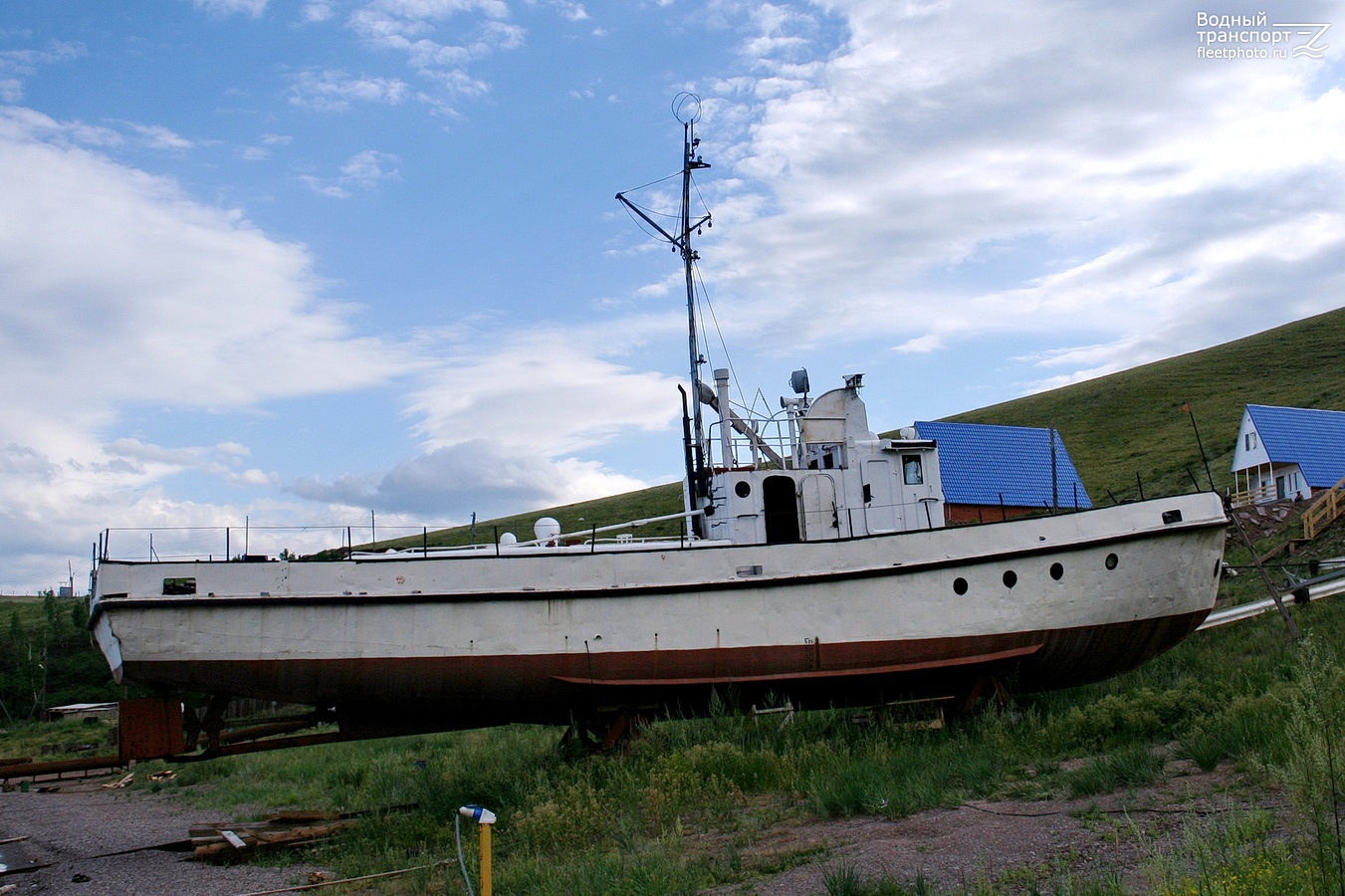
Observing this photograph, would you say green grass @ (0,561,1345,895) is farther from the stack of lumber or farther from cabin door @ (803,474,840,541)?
cabin door @ (803,474,840,541)

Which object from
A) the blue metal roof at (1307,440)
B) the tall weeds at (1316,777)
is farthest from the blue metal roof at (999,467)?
the tall weeds at (1316,777)

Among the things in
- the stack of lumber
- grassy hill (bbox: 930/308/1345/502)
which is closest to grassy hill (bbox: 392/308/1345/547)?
grassy hill (bbox: 930/308/1345/502)

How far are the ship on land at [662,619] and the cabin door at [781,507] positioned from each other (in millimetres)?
1416

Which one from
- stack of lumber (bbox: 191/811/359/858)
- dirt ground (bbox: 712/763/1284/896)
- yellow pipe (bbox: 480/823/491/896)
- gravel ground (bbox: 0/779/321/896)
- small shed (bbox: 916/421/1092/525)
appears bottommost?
gravel ground (bbox: 0/779/321/896)

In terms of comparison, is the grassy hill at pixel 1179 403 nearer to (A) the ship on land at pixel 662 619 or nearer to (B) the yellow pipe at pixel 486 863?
(A) the ship on land at pixel 662 619

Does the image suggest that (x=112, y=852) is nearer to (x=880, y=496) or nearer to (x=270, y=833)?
(x=270, y=833)

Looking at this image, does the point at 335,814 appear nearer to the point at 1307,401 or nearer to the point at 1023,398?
the point at 1307,401

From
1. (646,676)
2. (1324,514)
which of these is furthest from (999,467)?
(646,676)

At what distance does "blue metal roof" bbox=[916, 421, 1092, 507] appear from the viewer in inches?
1031

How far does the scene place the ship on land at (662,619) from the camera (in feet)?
34.8

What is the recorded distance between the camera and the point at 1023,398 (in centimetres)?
8669

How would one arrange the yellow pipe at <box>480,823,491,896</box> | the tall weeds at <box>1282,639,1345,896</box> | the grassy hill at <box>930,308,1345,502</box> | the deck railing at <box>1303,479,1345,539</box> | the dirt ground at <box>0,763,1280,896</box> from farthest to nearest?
1. the grassy hill at <box>930,308,1345,502</box>
2. the deck railing at <box>1303,479,1345,539</box>
3. the dirt ground at <box>0,763,1280,896</box>
4. the yellow pipe at <box>480,823,491,896</box>
5. the tall weeds at <box>1282,639,1345,896</box>

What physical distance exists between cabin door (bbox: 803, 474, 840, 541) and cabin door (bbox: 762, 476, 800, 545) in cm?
15

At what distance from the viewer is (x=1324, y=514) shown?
72.8 ft
